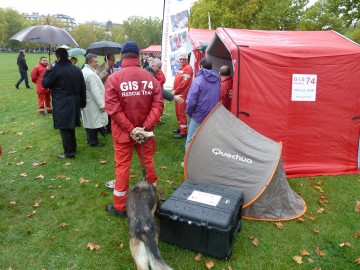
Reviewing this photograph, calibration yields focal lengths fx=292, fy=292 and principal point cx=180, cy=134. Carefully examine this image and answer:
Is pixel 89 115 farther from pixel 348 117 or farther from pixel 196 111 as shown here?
pixel 348 117

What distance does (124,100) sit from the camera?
3674 mm

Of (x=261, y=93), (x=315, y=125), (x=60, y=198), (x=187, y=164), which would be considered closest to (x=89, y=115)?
(x=60, y=198)

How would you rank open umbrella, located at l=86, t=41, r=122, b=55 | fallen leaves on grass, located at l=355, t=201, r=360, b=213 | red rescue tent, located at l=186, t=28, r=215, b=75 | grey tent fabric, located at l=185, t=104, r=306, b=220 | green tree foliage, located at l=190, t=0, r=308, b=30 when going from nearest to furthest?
grey tent fabric, located at l=185, t=104, r=306, b=220 → fallen leaves on grass, located at l=355, t=201, r=360, b=213 → red rescue tent, located at l=186, t=28, r=215, b=75 → open umbrella, located at l=86, t=41, r=122, b=55 → green tree foliage, located at l=190, t=0, r=308, b=30

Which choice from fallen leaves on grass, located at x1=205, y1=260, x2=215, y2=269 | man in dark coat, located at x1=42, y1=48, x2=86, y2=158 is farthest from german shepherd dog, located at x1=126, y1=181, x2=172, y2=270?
man in dark coat, located at x1=42, y1=48, x2=86, y2=158

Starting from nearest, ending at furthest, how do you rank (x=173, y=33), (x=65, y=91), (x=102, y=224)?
(x=102, y=224), (x=65, y=91), (x=173, y=33)

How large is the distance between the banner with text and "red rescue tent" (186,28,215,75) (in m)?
0.33

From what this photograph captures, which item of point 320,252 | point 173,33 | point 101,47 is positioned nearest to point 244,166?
point 320,252

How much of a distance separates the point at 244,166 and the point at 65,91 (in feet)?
12.0

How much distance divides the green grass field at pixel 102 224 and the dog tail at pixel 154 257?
69 centimetres

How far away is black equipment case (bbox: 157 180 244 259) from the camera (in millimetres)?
3096

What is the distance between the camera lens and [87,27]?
302ft

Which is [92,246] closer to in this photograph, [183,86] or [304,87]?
[304,87]

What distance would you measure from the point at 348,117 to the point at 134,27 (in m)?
79.9

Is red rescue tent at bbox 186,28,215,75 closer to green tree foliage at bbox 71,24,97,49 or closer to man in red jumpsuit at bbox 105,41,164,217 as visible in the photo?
man in red jumpsuit at bbox 105,41,164,217
